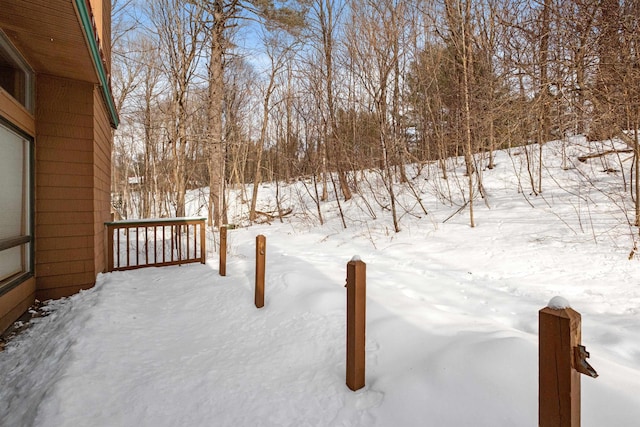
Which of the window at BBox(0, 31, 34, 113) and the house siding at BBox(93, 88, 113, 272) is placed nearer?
the window at BBox(0, 31, 34, 113)

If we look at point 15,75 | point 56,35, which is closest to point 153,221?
point 15,75

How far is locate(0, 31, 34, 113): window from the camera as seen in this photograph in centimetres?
294

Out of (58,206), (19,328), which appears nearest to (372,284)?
(19,328)

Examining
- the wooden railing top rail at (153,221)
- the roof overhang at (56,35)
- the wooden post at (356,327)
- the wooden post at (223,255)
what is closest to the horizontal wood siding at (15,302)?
the wooden railing top rail at (153,221)

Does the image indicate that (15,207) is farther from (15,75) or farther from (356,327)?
(356,327)

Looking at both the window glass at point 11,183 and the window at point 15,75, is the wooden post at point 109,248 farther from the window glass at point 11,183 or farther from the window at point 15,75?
the window at point 15,75

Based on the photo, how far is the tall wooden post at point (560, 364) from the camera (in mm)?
1037

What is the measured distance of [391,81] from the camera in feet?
23.4

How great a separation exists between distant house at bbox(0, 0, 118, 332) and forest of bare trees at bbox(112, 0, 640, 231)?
3.82 m

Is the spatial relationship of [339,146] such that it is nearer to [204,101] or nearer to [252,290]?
[204,101]

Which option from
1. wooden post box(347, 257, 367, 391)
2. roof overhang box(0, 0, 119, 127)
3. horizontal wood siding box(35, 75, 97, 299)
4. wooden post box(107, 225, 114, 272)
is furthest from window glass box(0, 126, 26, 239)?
wooden post box(347, 257, 367, 391)

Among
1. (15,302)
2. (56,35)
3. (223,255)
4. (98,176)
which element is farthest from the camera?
(223,255)

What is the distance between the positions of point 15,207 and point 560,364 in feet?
14.7

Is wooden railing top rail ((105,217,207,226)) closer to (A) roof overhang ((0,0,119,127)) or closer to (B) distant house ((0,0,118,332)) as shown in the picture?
(B) distant house ((0,0,118,332))
